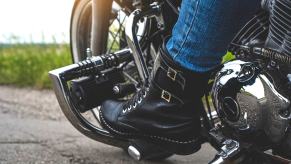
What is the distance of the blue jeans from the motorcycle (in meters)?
0.05

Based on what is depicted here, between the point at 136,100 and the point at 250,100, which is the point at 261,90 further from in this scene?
the point at 136,100

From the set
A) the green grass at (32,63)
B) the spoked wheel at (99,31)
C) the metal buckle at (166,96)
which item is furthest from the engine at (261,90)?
the green grass at (32,63)

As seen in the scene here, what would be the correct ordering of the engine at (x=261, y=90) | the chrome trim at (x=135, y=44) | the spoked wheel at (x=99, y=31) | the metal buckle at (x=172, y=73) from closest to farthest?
the engine at (x=261, y=90), the metal buckle at (x=172, y=73), the chrome trim at (x=135, y=44), the spoked wheel at (x=99, y=31)

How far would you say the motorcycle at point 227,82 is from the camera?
4.16 ft

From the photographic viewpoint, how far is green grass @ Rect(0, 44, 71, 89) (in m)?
4.89

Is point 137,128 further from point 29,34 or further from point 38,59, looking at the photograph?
point 29,34

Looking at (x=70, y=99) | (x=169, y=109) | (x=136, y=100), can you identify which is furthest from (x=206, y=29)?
(x=70, y=99)

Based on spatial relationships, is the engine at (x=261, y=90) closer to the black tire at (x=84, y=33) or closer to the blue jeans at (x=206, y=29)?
the blue jeans at (x=206, y=29)

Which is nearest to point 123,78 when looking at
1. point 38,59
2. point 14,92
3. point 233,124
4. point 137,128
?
point 137,128

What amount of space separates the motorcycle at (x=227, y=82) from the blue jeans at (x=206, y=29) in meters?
0.05

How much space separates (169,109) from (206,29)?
24 cm

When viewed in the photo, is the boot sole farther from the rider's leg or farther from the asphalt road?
the asphalt road

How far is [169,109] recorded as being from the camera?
56.5 inches

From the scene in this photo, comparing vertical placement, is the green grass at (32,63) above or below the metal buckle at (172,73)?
below
